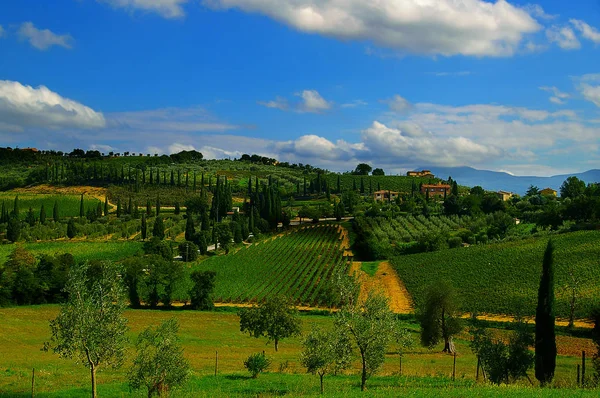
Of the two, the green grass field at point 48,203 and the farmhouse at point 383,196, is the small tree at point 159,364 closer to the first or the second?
the green grass field at point 48,203

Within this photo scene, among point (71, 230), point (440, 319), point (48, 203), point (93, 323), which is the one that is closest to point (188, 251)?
point (71, 230)

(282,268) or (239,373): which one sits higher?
(282,268)

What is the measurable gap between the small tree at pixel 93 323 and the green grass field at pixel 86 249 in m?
80.2

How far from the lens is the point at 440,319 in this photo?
47281mm

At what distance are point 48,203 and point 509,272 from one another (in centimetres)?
13848

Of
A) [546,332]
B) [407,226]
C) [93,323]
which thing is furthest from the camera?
[407,226]

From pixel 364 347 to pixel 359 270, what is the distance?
6885cm

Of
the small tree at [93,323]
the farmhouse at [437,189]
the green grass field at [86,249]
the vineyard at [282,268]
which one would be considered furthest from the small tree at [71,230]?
the farmhouse at [437,189]

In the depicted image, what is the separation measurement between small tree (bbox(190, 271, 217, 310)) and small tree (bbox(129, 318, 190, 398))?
49661 mm

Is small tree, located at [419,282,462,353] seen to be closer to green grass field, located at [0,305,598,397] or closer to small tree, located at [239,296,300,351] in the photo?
green grass field, located at [0,305,598,397]

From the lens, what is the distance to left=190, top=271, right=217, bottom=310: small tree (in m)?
71.6

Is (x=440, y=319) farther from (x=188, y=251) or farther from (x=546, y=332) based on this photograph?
(x=188, y=251)

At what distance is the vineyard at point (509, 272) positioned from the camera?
6444 centimetres

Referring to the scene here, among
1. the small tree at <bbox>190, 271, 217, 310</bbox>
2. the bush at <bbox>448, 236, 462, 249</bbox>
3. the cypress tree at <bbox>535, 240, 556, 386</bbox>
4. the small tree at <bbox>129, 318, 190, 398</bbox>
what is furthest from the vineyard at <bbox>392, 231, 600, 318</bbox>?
the small tree at <bbox>129, 318, 190, 398</bbox>
